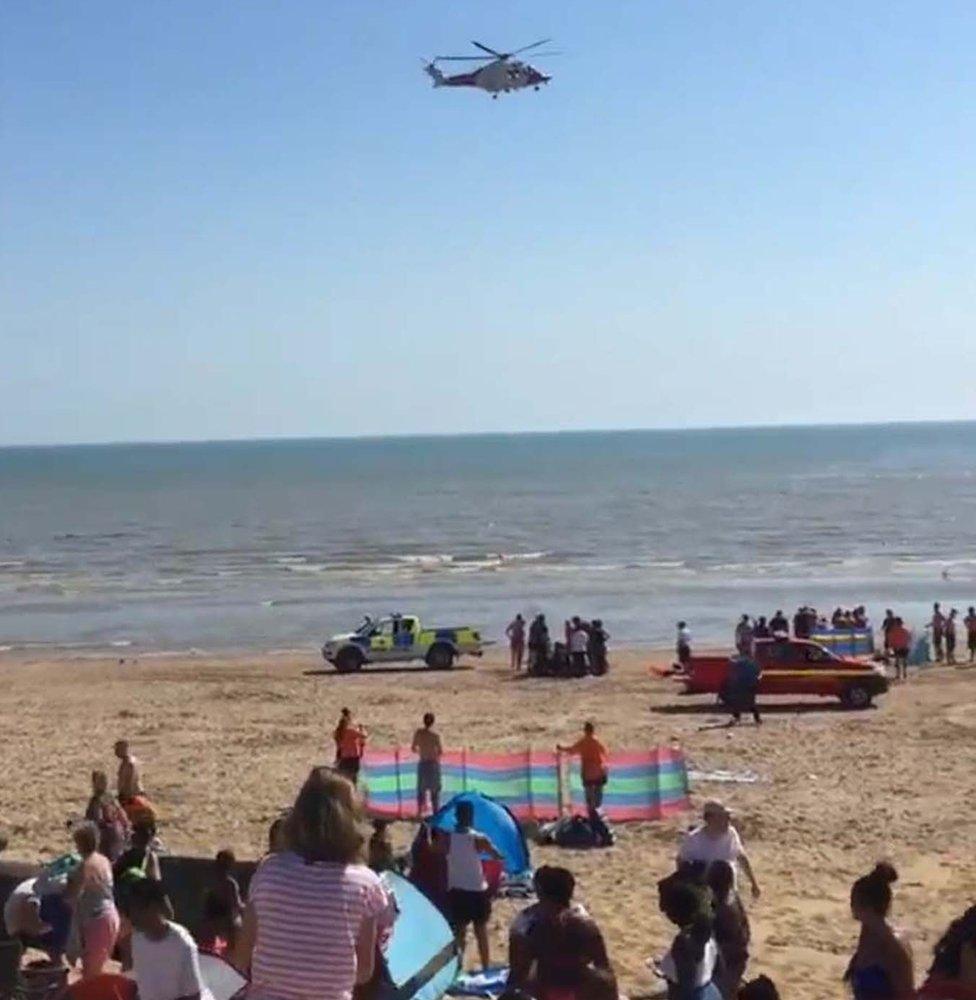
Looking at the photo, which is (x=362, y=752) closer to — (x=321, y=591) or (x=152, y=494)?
(x=321, y=591)

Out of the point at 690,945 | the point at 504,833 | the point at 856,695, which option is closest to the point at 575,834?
the point at 504,833

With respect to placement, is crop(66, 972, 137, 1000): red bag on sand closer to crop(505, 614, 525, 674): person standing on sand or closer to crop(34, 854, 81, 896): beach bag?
crop(34, 854, 81, 896): beach bag

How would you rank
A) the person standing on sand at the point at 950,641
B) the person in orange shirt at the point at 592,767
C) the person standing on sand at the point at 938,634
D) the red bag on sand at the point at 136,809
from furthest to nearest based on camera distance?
the person standing on sand at the point at 938,634, the person standing on sand at the point at 950,641, the person in orange shirt at the point at 592,767, the red bag on sand at the point at 136,809

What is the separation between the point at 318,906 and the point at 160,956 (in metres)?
1.31

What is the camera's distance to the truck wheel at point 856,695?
86.4ft

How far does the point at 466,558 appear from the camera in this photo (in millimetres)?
70375

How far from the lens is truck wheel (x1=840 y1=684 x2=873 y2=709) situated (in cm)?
2634

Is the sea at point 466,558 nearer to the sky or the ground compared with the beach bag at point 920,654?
nearer to the sky

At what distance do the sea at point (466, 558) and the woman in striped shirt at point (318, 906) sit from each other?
3451cm

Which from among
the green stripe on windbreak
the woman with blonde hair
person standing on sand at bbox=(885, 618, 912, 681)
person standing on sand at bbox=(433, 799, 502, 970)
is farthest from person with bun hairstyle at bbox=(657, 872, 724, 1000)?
person standing on sand at bbox=(885, 618, 912, 681)

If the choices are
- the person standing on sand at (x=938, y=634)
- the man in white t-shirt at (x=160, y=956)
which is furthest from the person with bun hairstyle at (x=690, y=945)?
the person standing on sand at (x=938, y=634)

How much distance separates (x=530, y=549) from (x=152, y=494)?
75.8m

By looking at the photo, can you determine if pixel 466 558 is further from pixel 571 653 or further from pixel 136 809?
pixel 136 809

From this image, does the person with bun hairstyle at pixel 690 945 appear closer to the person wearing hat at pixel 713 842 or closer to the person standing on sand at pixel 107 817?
the person wearing hat at pixel 713 842
